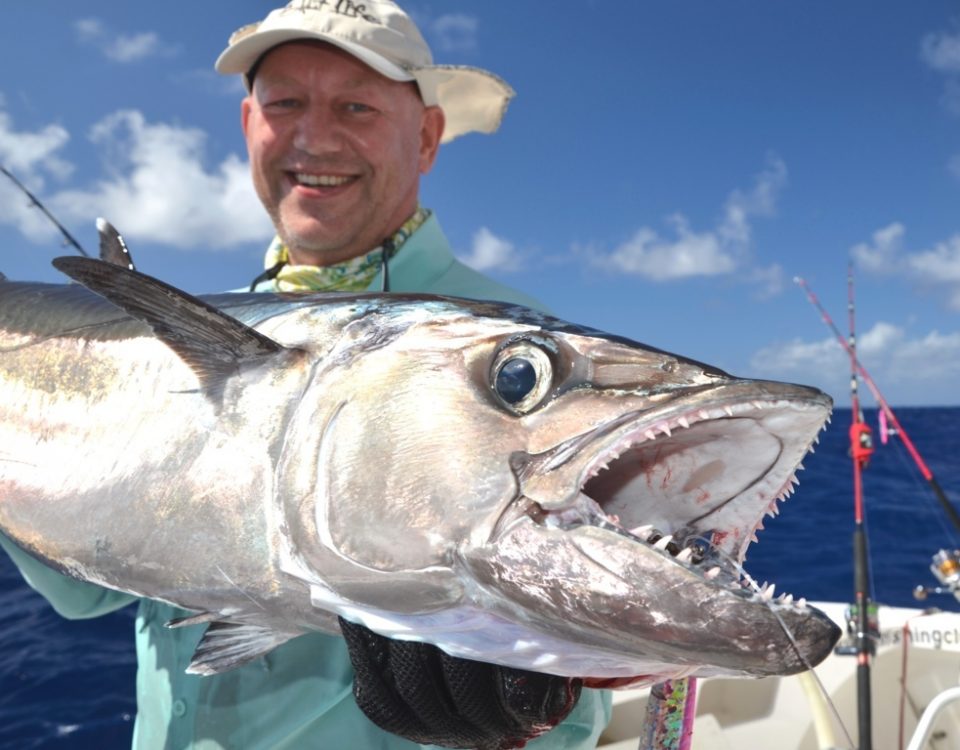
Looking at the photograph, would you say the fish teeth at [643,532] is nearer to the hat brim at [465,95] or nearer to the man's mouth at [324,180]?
the man's mouth at [324,180]

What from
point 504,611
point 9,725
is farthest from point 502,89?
point 9,725

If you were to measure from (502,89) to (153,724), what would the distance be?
292cm

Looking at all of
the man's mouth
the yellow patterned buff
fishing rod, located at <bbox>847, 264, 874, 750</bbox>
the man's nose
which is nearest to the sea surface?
fishing rod, located at <bbox>847, 264, 874, 750</bbox>

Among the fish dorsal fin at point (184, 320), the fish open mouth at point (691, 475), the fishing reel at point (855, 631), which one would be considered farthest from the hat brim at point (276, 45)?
the fishing reel at point (855, 631)

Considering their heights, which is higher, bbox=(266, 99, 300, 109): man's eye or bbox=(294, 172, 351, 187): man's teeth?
bbox=(266, 99, 300, 109): man's eye

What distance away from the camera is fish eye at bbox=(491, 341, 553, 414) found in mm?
1301

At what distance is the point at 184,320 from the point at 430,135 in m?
1.98

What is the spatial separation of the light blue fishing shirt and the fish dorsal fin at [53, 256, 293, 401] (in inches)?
35.4

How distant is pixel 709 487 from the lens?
138 centimetres

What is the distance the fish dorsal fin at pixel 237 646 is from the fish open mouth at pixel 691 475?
769 mm

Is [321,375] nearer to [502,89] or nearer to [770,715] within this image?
[502,89]

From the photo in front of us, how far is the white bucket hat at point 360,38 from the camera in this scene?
8.98 feet

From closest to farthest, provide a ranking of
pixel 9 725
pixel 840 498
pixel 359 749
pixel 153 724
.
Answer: pixel 359 749
pixel 153 724
pixel 9 725
pixel 840 498

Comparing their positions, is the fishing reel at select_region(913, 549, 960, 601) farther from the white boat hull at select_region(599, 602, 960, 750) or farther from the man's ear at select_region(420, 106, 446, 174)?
the man's ear at select_region(420, 106, 446, 174)
